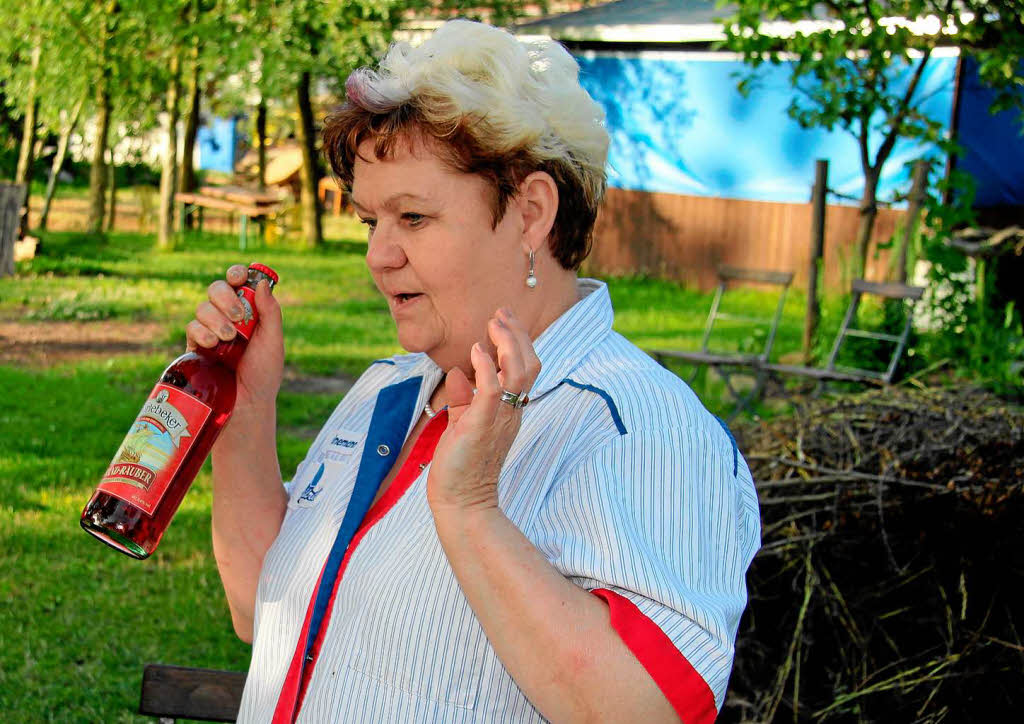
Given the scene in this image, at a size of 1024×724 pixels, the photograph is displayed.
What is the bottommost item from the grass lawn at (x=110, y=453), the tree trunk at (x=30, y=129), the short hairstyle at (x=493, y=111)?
the grass lawn at (x=110, y=453)

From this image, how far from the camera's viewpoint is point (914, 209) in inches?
344

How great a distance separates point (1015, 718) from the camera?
3494 millimetres

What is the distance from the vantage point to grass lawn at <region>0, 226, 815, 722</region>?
4.84m

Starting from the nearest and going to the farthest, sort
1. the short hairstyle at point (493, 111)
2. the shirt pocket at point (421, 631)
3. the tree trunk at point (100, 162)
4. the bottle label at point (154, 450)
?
the shirt pocket at point (421, 631), the short hairstyle at point (493, 111), the bottle label at point (154, 450), the tree trunk at point (100, 162)

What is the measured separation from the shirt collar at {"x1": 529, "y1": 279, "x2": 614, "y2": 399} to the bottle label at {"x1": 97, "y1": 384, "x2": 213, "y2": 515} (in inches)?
25.7

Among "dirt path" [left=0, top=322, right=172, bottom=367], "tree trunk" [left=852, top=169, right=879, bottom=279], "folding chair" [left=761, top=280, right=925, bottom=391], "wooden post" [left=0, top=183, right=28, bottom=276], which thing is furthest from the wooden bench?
"wooden post" [left=0, top=183, right=28, bottom=276]

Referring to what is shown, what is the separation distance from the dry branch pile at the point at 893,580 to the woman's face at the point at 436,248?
6.18 ft

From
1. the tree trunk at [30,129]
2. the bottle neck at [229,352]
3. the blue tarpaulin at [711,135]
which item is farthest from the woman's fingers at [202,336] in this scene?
the tree trunk at [30,129]

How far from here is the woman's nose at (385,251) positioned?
192 cm

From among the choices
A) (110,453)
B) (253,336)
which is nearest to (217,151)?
(110,453)

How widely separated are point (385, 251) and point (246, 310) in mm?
404

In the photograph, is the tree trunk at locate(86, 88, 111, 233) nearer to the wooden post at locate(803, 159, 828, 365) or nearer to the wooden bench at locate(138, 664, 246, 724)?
the wooden post at locate(803, 159, 828, 365)

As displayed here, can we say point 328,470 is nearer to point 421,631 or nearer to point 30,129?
point 421,631

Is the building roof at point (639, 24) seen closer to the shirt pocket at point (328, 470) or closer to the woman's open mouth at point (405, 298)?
the shirt pocket at point (328, 470)
